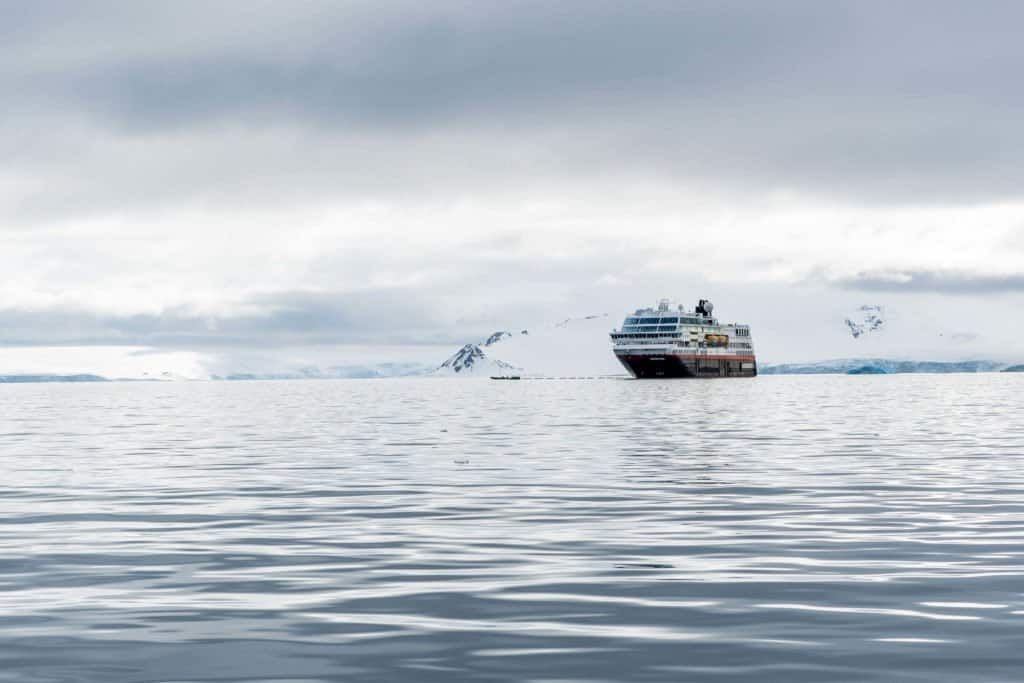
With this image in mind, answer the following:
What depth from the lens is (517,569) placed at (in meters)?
18.9

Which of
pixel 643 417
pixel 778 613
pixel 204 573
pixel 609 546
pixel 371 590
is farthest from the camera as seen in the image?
pixel 643 417

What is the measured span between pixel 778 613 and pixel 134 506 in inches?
699

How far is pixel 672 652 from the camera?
13.2 metres

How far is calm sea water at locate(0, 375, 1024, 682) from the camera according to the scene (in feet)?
42.5

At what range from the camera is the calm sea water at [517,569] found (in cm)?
1296

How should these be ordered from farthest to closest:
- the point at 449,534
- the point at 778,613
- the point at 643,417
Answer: the point at 643,417 < the point at 449,534 < the point at 778,613

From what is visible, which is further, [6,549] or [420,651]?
[6,549]

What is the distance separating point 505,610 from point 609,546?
19.9 ft

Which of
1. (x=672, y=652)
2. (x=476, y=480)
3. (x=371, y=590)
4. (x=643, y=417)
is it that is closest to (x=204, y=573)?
(x=371, y=590)

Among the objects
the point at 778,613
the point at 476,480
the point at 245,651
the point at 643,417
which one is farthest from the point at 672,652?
the point at 643,417

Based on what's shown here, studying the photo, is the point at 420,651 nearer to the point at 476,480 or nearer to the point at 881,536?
the point at 881,536

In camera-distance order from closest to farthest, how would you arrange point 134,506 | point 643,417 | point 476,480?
point 134,506
point 476,480
point 643,417

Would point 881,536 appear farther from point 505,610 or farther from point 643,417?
point 643,417

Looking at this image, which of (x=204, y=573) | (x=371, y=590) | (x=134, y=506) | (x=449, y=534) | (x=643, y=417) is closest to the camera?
(x=371, y=590)
